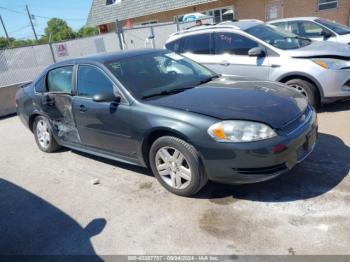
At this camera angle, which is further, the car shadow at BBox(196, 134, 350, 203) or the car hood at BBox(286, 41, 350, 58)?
the car hood at BBox(286, 41, 350, 58)

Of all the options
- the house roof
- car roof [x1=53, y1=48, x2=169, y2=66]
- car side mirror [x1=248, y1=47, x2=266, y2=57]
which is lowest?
car side mirror [x1=248, y1=47, x2=266, y2=57]

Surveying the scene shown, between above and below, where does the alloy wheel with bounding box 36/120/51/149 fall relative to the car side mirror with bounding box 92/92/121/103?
below

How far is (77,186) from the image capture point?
174 inches

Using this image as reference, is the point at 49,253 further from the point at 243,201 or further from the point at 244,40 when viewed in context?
the point at 244,40

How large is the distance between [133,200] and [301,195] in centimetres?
179

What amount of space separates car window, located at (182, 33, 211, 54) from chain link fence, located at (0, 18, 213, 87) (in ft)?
21.5

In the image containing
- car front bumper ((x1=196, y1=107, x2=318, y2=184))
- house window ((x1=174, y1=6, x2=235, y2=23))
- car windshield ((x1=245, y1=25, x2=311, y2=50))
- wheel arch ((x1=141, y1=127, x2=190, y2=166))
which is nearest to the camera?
car front bumper ((x1=196, y1=107, x2=318, y2=184))

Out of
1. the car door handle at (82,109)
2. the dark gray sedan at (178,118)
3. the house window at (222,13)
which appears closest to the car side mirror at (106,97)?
the dark gray sedan at (178,118)

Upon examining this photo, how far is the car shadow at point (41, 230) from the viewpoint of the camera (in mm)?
3152

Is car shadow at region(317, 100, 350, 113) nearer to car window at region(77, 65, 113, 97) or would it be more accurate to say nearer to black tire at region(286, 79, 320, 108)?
black tire at region(286, 79, 320, 108)

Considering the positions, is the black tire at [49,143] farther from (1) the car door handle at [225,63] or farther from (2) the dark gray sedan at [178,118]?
(1) the car door handle at [225,63]

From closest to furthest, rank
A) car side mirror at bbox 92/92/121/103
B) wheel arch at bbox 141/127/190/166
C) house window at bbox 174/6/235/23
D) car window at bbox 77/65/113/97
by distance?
wheel arch at bbox 141/127/190/166 → car side mirror at bbox 92/92/121/103 → car window at bbox 77/65/113/97 → house window at bbox 174/6/235/23

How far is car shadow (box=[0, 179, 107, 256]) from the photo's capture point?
Result: 3152 millimetres

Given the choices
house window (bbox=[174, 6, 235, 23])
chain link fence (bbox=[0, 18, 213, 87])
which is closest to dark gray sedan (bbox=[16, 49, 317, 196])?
chain link fence (bbox=[0, 18, 213, 87])
